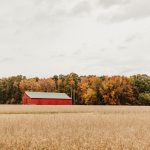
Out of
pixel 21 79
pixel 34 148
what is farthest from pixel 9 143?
pixel 21 79

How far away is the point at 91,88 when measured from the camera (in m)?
117

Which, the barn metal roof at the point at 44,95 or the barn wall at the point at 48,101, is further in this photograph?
the barn metal roof at the point at 44,95

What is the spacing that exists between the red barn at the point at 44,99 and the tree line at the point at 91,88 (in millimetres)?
5766

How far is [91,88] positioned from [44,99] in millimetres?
14654

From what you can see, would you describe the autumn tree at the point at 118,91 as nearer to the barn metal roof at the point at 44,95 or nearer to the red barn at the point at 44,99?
the red barn at the point at 44,99

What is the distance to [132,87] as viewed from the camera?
113 m

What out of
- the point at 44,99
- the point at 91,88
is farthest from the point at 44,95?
the point at 91,88

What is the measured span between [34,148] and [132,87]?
102 m

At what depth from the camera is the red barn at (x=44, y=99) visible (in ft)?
371

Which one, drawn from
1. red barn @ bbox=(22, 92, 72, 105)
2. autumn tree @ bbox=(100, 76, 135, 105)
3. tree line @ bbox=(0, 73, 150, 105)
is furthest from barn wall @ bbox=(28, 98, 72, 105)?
autumn tree @ bbox=(100, 76, 135, 105)

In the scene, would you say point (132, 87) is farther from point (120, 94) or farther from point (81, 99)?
point (81, 99)

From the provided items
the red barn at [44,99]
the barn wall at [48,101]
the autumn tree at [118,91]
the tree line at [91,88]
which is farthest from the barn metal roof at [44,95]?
the autumn tree at [118,91]

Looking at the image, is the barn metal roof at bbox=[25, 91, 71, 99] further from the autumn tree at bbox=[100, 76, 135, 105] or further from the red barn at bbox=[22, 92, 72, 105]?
the autumn tree at bbox=[100, 76, 135, 105]

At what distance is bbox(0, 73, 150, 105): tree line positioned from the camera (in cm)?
11038
